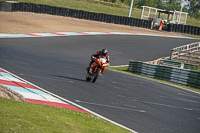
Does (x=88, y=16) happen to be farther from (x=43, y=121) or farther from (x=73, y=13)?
(x=43, y=121)

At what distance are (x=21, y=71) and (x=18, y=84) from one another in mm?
3388

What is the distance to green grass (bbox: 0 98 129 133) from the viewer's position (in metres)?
5.29

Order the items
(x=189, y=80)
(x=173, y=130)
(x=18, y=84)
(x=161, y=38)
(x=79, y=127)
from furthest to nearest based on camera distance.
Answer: (x=161, y=38), (x=189, y=80), (x=18, y=84), (x=173, y=130), (x=79, y=127)

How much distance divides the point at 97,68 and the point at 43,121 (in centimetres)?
733

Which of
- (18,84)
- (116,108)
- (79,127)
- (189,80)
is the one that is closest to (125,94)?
(116,108)

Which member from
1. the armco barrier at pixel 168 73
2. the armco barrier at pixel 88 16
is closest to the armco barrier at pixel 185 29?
the armco barrier at pixel 88 16

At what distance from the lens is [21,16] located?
40344 mm

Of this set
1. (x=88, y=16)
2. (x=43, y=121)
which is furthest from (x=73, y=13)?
(x=43, y=121)

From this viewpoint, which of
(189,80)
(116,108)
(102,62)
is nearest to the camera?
(116,108)

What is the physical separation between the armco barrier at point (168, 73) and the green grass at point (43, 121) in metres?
12.1

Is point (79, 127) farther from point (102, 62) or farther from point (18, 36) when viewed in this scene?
point (18, 36)

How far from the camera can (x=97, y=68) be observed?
1314 centimetres

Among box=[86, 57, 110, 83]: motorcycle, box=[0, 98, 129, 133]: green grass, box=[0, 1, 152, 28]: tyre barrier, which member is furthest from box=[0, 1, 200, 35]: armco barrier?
box=[0, 98, 129, 133]: green grass

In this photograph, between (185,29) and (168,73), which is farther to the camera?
(185,29)
